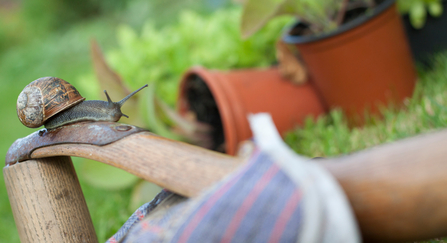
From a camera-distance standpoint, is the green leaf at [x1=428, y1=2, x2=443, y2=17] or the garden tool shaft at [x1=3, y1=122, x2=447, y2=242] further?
the green leaf at [x1=428, y1=2, x2=443, y2=17]

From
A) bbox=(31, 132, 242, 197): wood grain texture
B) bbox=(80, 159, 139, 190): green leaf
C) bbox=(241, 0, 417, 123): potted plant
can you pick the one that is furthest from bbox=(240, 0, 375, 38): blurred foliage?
bbox=(31, 132, 242, 197): wood grain texture

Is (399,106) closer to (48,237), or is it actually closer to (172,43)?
(172,43)

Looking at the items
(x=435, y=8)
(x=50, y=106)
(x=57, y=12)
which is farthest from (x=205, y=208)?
(x=57, y=12)

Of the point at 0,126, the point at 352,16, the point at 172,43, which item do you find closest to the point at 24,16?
the point at 0,126

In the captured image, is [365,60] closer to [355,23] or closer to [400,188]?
[355,23]

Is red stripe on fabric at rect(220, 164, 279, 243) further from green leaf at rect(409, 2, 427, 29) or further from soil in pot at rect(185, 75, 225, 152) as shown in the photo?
green leaf at rect(409, 2, 427, 29)

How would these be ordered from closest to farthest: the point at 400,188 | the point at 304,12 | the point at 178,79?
1. the point at 400,188
2. the point at 304,12
3. the point at 178,79

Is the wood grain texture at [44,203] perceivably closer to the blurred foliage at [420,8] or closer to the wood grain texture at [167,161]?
the wood grain texture at [167,161]
